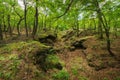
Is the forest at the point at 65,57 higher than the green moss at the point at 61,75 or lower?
higher

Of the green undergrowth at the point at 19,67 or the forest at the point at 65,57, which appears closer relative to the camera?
the green undergrowth at the point at 19,67

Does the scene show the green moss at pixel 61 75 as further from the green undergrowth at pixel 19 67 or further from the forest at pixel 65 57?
the green undergrowth at pixel 19 67

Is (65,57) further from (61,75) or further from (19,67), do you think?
(19,67)

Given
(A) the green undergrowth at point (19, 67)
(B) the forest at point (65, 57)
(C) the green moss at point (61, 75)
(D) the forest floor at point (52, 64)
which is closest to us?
(A) the green undergrowth at point (19, 67)

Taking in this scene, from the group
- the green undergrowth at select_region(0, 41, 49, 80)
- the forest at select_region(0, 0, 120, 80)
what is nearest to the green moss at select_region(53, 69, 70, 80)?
the forest at select_region(0, 0, 120, 80)

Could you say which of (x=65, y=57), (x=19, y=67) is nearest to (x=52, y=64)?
(x=19, y=67)

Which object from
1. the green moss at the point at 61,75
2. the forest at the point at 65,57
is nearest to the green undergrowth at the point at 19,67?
the forest at the point at 65,57

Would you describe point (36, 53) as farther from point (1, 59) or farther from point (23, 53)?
point (1, 59)

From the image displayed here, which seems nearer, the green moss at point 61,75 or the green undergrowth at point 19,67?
the green undergrowth at point 19,67

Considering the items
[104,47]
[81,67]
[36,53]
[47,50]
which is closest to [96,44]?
[104,47]

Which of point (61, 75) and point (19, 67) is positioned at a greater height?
point (19, 67)

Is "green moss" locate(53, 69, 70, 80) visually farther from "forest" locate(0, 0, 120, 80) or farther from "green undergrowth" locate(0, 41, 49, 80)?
"green undergrowth" locate(0, 41, 49, 80)

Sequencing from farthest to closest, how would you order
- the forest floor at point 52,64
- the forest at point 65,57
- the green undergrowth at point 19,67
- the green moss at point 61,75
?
the green moss at point 61,75 < the forest floor at point 52,64 < the forest at point 65,57 < the green undergrowth at point 19,67

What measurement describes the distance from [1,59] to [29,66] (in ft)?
8.95
